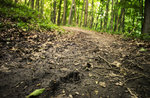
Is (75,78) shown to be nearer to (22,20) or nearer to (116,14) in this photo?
(22,20)

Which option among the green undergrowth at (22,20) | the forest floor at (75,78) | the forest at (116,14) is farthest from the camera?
the forest at (116,14)

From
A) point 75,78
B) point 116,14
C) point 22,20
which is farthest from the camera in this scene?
point 116,14

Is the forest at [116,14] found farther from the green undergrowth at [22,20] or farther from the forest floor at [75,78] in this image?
the forest floor at [75,78]

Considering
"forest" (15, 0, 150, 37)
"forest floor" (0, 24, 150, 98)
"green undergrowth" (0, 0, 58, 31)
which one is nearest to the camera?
"forest floor" (0, 24, 150, 98)

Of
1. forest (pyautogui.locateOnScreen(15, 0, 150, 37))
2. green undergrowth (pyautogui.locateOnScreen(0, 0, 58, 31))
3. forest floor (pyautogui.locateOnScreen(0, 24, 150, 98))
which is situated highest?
forest (pyautogui.locateOnScreen(15, 0, 150, 37))

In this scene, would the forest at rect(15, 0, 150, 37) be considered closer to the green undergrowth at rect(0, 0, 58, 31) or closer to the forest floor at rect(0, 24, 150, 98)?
the green undergrowth at rect(0, 0, 58, 31)

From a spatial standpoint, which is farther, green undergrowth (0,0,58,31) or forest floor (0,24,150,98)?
green undergrowth (0,0,58,31)

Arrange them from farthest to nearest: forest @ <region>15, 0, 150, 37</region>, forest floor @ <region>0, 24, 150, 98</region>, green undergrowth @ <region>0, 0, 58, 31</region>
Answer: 1. forest @ <region>15, 0, 150, 37</region>
2. green undergrowth @ <region>0, 0, 58, 31</region>
3. forest floor @ <region>0, 24, 150, 98</region>

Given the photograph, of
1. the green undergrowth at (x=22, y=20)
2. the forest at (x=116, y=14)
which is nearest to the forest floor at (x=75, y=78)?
the green undergrowth at (x=22, y=20)

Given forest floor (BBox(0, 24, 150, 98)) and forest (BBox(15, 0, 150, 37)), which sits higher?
forest (BBox(15, 0, 150, 37))

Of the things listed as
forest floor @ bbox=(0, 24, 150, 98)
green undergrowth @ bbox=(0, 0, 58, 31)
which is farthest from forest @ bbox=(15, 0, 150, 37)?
forest floor @ bbox=(0, 24, 150, 98)

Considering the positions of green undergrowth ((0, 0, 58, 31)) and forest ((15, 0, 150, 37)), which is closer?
green undergrowth ((0, 0, 58, 31))

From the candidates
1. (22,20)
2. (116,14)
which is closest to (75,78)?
(22,20)

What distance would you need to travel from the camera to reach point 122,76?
1.66 metres
